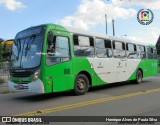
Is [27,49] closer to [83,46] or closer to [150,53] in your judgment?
[83,46]

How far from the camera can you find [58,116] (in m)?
9.16

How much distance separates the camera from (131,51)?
61.7 feet

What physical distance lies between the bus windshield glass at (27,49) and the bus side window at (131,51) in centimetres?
720

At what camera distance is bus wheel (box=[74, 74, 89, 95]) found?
13.7 m

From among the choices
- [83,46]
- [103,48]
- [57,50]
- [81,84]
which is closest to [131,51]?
[103,48]

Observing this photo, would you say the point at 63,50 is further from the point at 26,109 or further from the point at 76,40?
the point at 26,109

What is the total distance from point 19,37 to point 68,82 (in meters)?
2.78

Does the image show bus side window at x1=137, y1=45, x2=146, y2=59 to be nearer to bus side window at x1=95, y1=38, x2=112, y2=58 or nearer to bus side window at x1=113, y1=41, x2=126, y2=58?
bus side window at x1=113, y1=41, x2=126, y2=58

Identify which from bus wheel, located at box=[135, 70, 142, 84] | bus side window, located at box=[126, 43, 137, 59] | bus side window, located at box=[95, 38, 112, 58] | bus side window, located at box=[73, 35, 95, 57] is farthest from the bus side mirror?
bus wheel, located at box=[135, 70, 142, 84]

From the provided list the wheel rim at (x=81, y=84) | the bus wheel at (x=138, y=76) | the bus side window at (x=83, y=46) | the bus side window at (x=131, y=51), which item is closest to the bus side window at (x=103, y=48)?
the bus side window at (x=83, y=46)

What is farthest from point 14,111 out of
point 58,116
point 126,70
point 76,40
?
point 126,70

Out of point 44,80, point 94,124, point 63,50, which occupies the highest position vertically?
point 63,50

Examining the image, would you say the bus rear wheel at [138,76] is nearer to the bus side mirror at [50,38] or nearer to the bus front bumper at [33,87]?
the bus side mirror at [50,38]

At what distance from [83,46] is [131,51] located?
17.4 ft
